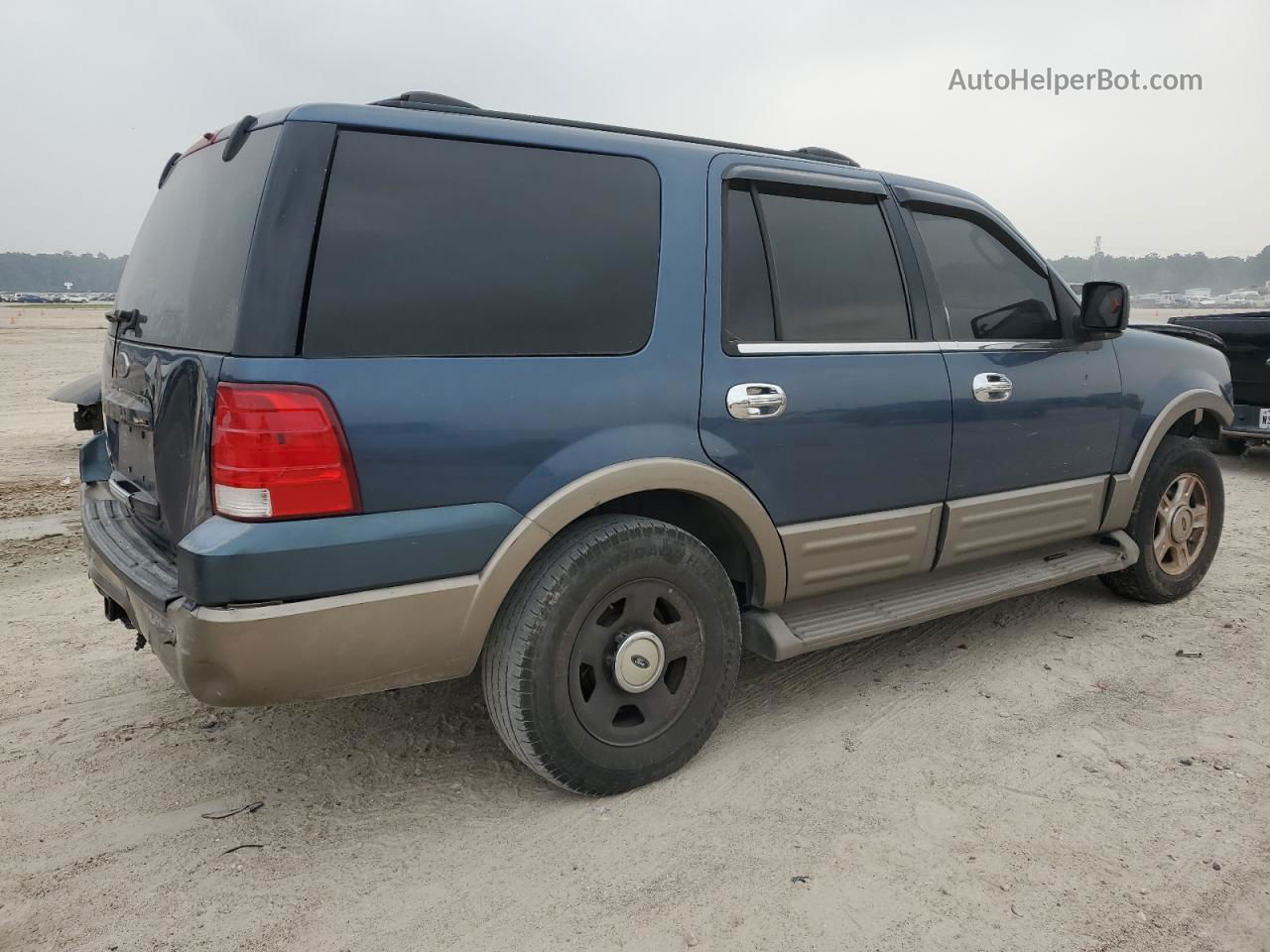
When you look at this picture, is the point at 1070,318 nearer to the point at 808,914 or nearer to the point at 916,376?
the point at 916,376

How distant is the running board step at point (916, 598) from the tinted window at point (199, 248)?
1.86 metres

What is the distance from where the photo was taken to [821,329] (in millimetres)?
3133

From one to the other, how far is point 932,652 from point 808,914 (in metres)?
1.91

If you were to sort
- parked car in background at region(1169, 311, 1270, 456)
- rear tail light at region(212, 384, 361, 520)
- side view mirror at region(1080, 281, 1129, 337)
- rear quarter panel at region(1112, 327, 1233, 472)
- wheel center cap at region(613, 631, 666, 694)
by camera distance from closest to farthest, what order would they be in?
1. rear tail light at region(212, 384, 361, 520)
2. wheel center cap at region(613, 631, 666, 694)
3. side view mirror at region(1080, 281, 1129, 337)
4. rear quarter panel at region(1112, 327, 1233, 472)
5. parked car in background at region(1169, 311, 1270, 456)

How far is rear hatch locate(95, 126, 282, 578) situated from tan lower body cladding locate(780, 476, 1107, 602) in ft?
5.82

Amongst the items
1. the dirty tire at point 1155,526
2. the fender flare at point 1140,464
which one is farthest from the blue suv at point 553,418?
the dirty tire at point 1155,526

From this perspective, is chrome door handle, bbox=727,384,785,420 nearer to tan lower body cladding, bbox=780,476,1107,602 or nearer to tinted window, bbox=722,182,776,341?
tinted window, bbox=722,182,776,341

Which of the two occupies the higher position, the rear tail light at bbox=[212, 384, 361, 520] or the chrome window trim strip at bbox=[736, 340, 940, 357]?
the chrome window trim strip at bbox=[736, 340, 940, 357]

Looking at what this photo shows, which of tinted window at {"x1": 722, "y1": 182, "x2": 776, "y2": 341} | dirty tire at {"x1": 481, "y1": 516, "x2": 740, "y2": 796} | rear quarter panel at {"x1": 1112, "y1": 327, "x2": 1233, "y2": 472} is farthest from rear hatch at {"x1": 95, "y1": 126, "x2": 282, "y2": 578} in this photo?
rear quarter panel at {"x1": 1112, "y1": 327, "x2": 1233, "y2": 472}

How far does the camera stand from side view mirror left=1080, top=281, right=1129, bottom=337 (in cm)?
375

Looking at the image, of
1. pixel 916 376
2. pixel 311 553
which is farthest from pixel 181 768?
pixel 916 376

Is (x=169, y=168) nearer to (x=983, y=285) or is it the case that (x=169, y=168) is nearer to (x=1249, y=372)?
(x=983, y=285)

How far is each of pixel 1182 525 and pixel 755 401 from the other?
285cm

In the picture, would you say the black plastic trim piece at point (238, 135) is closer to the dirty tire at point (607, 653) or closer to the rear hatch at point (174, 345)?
the rear hatch at point (174, 345)
